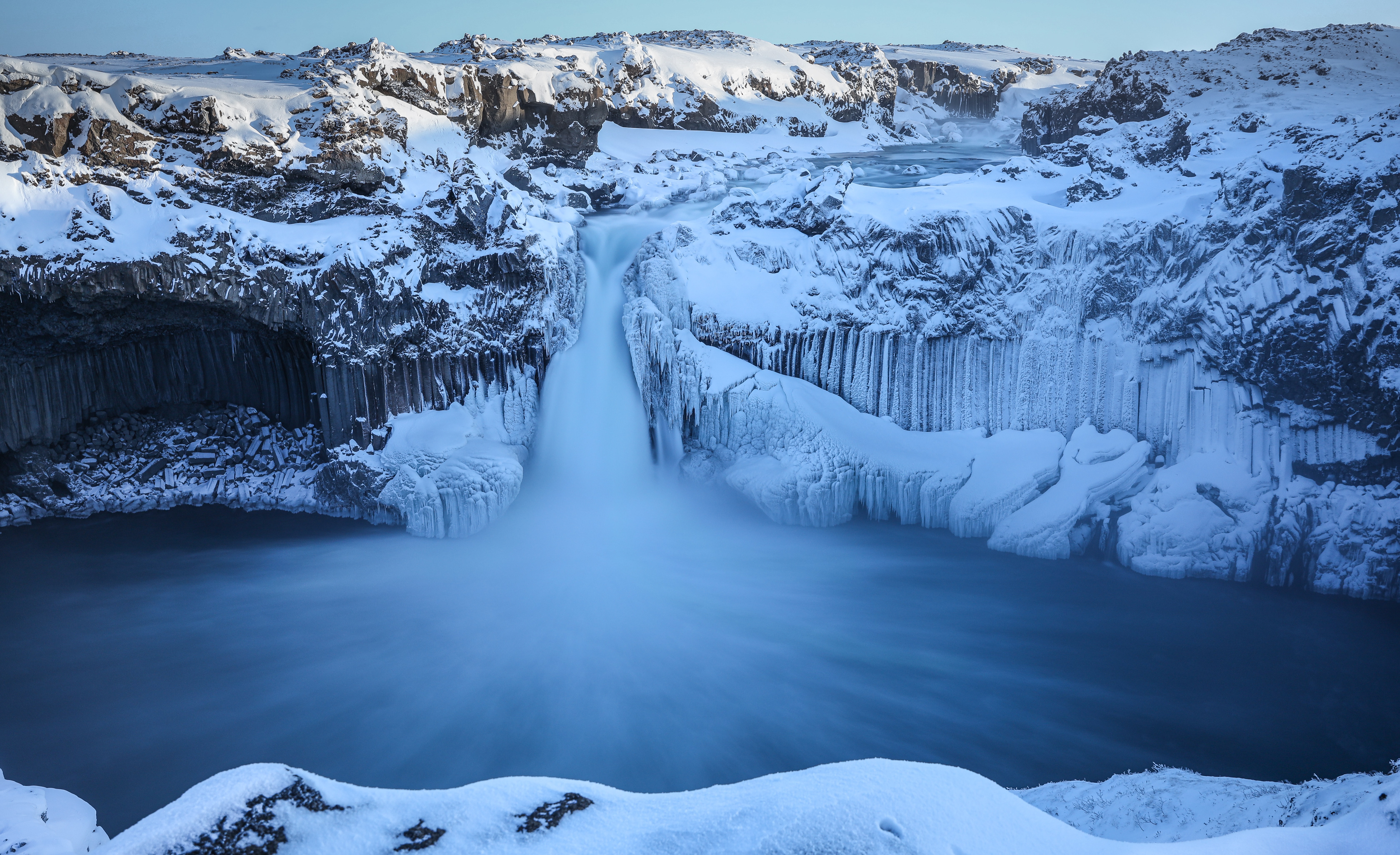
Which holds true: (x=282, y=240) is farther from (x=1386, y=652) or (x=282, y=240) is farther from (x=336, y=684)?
(x=1386, y=652)

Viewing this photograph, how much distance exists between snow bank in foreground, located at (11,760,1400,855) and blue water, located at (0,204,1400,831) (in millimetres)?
4026

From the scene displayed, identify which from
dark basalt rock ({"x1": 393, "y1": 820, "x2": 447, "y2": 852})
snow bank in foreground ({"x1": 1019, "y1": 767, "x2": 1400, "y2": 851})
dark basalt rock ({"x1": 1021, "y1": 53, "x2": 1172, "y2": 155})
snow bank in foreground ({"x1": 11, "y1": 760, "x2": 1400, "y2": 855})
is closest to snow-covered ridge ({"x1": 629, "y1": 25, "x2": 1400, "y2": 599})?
dark basalt rock ({"x1": 1021, "y1": 53, "x2": 1172, "y2": 155})

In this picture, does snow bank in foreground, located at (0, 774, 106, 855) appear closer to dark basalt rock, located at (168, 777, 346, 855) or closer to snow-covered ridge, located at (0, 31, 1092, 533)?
dark basalt rock, located at (168, 777, 346, 855)

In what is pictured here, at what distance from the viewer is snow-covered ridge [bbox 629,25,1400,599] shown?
9.96 metres

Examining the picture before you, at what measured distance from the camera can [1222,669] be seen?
9133mm

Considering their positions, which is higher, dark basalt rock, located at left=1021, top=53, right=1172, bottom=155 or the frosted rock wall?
dark basalt rock, located at left=1021, top=53, right=1172, bottom=155

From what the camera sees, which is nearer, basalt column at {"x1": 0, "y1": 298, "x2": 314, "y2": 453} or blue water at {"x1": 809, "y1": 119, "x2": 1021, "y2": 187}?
basalt column at {"x1": 0, "y1": 298, "x2": 314, "y2": 453}

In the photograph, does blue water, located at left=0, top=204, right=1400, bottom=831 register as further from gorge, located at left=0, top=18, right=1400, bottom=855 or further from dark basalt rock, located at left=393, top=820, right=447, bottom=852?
dark basalt rock, located at left=393, top=820, right=447, bottom=852

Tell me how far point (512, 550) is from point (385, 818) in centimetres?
813

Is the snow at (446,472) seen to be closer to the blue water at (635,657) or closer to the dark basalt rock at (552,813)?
the blue water at (635,657)

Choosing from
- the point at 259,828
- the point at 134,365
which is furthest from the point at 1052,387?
Result: the point at 134,365

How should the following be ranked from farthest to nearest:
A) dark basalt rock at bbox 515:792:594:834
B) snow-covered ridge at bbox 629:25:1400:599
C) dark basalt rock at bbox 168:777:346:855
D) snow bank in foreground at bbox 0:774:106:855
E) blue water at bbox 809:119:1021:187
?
blue water at bbox 809:119:1021:187 → snow-covered ridge at bbox 629:25:1400:599 → snow bank in foreground at bbox 0:774:106:855 → dark basalt rock at bbox 515:792:594:834 → dark basalt rock at bbox 168:777:346:855

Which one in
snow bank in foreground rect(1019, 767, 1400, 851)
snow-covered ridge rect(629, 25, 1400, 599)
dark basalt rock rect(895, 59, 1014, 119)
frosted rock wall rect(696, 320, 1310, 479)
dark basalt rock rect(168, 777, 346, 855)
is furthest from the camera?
dark basalt rock rect(895, 59, 1014, 119)

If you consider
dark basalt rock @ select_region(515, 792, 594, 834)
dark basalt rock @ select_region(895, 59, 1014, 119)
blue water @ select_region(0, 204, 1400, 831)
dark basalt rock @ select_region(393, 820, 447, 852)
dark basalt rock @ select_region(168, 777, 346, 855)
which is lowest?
blue water @ select_region(0, 204, 1400, 831)
